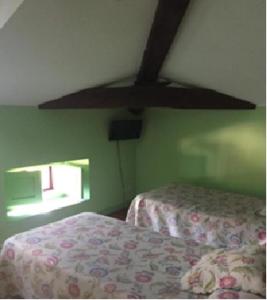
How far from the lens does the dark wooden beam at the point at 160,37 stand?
86.1 inches

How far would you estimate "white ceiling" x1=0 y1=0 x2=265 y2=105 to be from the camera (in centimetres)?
200

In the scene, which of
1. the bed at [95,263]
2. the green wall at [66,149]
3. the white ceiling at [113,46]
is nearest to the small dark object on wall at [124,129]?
the green wall at [66,149]

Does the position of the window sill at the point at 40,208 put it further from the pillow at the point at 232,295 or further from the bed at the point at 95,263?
the pillow at the point at 232,295

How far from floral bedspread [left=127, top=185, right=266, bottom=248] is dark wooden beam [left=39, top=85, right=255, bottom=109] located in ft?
3.39

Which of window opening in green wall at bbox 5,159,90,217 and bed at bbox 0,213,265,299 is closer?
bed at bbox 0,213,265,299

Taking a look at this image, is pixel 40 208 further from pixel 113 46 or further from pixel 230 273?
pixel 230 273

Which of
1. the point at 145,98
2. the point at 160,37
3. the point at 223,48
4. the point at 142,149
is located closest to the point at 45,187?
the point at 142,149

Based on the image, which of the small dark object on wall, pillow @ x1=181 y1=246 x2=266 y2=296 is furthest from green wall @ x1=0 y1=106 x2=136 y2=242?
pillow @ x1=181 y1=246 x2=266 y2=296

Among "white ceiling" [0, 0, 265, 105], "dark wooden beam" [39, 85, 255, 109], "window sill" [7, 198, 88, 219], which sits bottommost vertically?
"window sill" [7, 198, 88, 219]

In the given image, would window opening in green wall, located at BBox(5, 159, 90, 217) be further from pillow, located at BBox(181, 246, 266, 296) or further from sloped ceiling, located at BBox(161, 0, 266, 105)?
pillow, located at BBox(181, 246, 266, 296)

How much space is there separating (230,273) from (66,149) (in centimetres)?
277

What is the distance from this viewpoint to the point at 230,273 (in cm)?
155

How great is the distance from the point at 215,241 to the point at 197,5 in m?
2.06

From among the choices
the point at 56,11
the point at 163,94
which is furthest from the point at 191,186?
the point at 56,11
